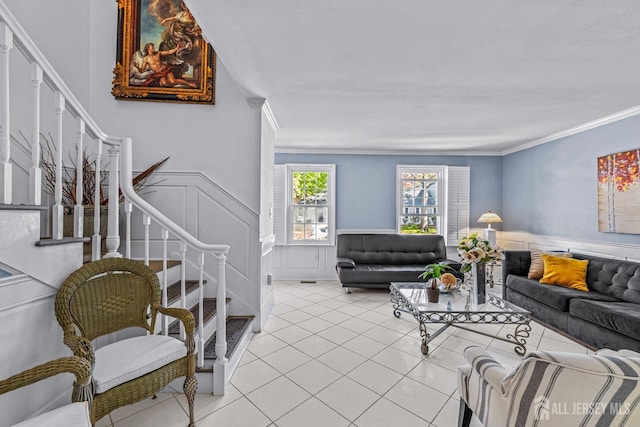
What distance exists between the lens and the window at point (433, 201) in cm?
545

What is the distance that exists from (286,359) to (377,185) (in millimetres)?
3801

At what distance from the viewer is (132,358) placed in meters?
1.49

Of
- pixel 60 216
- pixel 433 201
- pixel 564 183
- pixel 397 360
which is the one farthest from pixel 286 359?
pixel 564 183

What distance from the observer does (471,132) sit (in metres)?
4.19

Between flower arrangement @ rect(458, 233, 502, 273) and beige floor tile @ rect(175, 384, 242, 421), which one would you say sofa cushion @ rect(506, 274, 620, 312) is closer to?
flower arrangement @ rect(458, 233, 502, 273)

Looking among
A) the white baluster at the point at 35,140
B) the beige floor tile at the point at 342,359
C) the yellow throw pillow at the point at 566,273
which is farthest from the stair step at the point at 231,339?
the yellow throw pillow at the point at 566,273

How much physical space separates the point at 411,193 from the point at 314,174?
77.2 inches

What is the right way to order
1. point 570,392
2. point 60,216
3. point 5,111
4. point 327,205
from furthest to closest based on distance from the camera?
1. point 327,205
2. point 60,216
3. point 5,111
4. point 570,392

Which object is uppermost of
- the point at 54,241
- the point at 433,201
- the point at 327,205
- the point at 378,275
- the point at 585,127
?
the point at 585,127

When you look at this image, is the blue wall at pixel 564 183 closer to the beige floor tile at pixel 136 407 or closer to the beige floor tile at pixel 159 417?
the beige floor tile at pixel 159 417

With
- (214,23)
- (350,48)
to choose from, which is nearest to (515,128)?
(350,48)

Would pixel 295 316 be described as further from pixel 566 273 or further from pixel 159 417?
pixel 566 273

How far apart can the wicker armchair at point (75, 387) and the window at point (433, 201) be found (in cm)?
498

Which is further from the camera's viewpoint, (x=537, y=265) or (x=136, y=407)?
(x=537, y=265)
